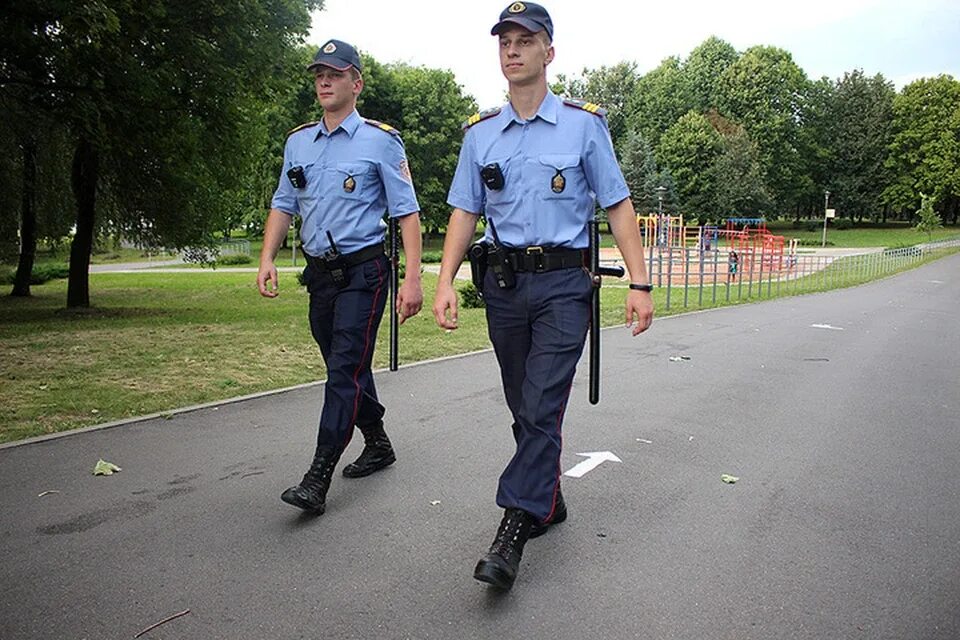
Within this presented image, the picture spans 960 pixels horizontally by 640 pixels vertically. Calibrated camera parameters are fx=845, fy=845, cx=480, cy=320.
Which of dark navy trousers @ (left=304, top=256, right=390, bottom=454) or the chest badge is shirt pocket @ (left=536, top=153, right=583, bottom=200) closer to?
the chest badge

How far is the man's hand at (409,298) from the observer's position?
425 cm

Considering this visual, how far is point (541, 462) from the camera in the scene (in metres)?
3.44

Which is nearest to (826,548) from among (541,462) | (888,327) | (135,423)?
(541,462)

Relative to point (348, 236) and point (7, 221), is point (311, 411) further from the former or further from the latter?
point (7, 221)

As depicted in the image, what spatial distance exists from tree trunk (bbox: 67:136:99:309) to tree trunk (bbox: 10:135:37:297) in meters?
1.79

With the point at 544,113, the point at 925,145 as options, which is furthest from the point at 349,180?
the point at 925,145

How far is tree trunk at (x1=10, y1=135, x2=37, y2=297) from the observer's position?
19.9 metres

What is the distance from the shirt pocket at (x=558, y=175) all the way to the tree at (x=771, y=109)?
77.9m

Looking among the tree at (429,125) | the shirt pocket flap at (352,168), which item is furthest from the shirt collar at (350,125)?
the tree at (429,125)

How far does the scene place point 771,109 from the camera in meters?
78.4

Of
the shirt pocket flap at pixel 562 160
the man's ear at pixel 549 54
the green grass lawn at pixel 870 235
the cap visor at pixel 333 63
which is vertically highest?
the cap visor at pixel 333 63

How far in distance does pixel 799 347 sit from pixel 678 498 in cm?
780

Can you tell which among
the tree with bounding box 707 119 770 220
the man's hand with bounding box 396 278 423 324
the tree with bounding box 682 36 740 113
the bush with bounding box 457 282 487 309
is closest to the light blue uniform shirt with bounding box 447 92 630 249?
the man's hand with bounding box 396 278 423 324

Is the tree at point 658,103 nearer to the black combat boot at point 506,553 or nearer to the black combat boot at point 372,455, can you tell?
the black combat boot at point 372,455
